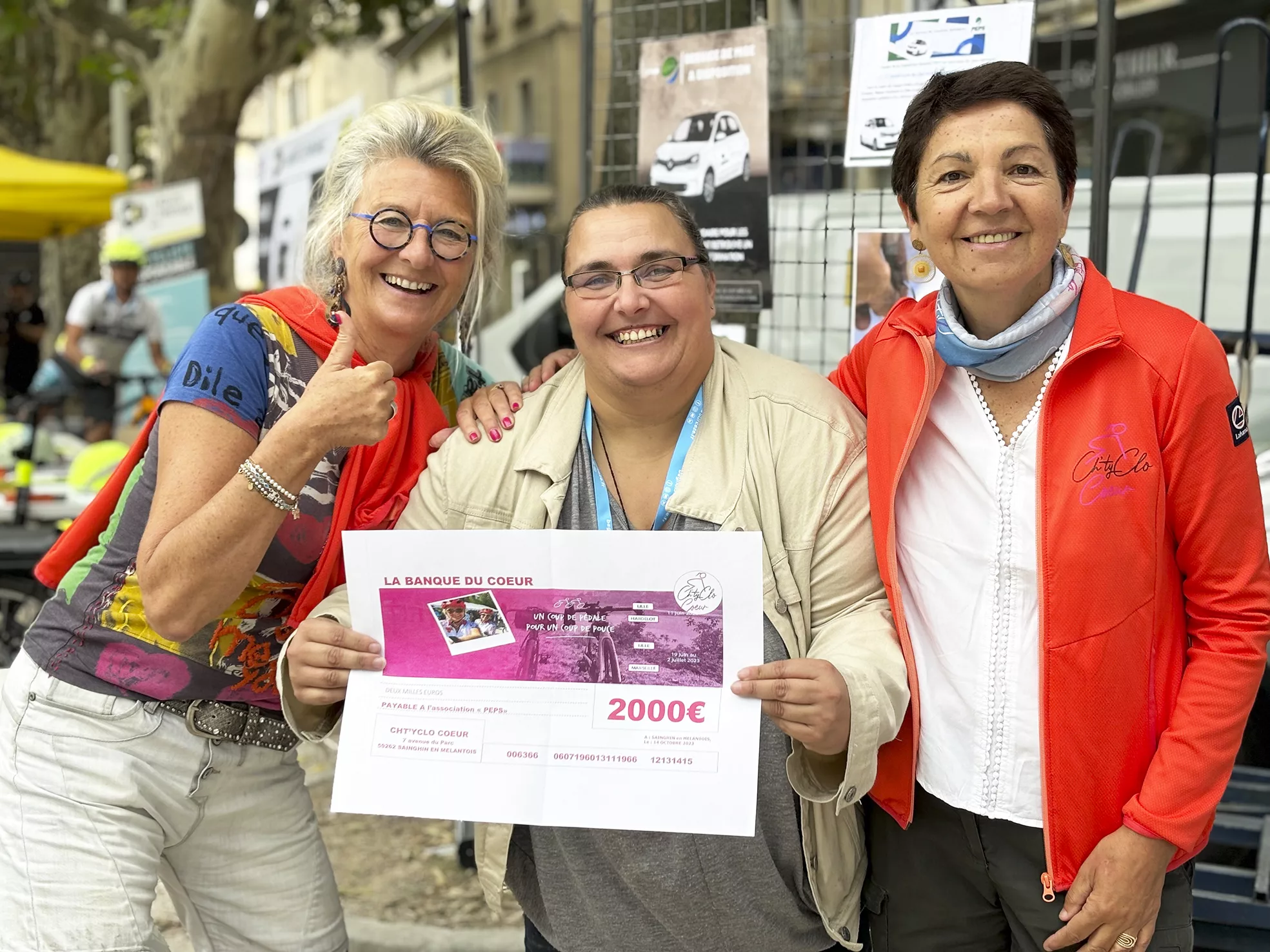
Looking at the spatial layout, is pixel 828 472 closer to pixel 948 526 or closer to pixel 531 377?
pixel 948 526

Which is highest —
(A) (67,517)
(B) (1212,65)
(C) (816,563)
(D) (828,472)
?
→ (B) (1212,65)

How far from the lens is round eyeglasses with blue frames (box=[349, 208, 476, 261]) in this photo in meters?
2.24

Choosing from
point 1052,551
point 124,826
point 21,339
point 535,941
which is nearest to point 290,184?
point 124,826

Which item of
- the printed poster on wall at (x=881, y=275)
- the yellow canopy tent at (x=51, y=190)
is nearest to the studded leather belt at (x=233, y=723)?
the printed poster on wall at (x=881, y=275)

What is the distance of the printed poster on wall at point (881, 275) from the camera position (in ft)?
10.1

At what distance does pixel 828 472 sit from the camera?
6.91ft

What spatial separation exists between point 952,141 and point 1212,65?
35.5 ft

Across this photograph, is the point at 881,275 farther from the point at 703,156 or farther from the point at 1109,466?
the point at 1109,466

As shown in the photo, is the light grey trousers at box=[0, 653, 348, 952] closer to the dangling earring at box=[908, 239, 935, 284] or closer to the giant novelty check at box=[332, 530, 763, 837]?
the giant novelty check at box=[332, 530, 763, 837]

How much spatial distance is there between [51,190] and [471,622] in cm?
961

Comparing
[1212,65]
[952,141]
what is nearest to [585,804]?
[952,141]

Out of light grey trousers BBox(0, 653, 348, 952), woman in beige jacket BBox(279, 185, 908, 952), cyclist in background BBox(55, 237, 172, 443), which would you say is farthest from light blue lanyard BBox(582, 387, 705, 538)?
cyclist in background BBox(55, 237, 172, 443)

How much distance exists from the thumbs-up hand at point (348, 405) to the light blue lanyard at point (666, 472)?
1.30 ft

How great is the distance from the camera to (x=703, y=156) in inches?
133
